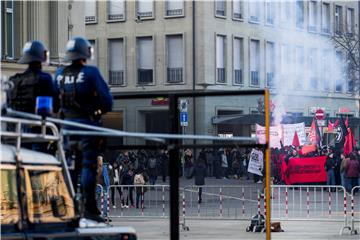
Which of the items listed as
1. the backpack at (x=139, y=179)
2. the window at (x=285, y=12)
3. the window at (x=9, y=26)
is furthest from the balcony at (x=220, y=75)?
the backpack at (x=139, y=179)

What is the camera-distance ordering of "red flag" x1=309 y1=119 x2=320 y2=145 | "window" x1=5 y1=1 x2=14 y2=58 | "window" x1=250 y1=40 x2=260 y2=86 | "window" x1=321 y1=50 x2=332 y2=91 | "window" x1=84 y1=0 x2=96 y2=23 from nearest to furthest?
"window" x1=5 y1=1 x2=14 y2=58, "red flag" x1=309 y1=119 x2=320 y2=145, "window" x1=321 y1=50 x2=332 y2=91, "window" x1=250 y1=40 x2=260 y2=86, "window" x1=84 y1=0 x2=96 y2=23

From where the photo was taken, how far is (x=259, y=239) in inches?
767

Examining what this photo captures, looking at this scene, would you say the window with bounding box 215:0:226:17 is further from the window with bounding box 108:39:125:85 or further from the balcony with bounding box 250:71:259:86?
the window with bounding box 108:39:125:85

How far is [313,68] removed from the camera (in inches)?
1874

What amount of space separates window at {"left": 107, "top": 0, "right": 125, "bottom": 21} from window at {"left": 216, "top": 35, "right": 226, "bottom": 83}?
18.0ft

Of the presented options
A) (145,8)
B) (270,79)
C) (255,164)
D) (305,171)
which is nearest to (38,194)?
(255,164)

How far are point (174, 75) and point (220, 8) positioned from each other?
438 centimetres

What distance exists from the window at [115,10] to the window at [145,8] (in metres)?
0.92

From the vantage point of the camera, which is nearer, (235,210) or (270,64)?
(235,210)

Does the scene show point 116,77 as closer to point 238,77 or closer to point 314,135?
point 238,77

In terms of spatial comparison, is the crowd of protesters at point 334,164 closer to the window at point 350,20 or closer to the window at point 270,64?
the window at point 350,20

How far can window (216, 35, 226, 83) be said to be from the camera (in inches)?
2080

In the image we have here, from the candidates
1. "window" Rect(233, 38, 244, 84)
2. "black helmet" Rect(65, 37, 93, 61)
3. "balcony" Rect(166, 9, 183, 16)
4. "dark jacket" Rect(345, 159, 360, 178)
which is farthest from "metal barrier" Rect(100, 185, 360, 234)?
"balcony" Rect(166, 9, 183, 16)

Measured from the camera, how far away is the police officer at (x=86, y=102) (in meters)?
6.88
